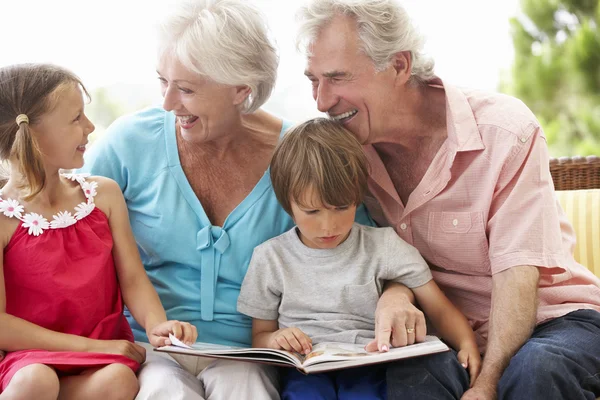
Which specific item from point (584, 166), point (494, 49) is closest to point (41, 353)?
point (584, 166)

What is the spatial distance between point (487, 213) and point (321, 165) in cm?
46

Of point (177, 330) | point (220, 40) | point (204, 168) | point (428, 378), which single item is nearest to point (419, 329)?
point (428, 378)

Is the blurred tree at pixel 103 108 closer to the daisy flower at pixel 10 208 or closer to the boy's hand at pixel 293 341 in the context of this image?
the daisy flower at pixel 10 208

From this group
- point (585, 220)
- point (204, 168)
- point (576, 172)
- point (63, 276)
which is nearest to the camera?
point (63, 276)

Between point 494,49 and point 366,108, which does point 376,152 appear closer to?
point 366,108

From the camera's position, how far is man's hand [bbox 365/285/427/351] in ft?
6.09

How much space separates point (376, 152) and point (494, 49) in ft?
8.84

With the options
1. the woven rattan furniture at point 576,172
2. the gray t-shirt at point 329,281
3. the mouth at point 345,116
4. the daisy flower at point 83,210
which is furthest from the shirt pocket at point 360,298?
the woven rattan furniture at point 576,172

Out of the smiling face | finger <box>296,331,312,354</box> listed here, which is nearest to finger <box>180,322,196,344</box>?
finger <box>296,331,312,354</box>

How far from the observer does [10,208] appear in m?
1.93

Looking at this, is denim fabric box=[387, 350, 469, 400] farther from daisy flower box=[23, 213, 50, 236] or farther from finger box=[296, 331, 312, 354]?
daisy flower box=[23, 213, 50, 236]

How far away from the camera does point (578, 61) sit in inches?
214

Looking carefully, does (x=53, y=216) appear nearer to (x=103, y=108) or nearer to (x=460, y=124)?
(x=460, y=124)

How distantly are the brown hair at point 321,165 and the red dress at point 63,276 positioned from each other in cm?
49
